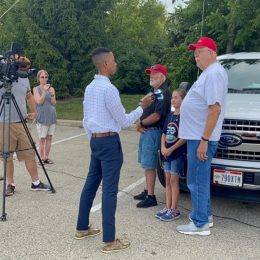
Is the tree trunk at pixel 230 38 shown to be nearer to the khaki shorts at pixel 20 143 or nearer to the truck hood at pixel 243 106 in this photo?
the truck hood at pixel 243 106

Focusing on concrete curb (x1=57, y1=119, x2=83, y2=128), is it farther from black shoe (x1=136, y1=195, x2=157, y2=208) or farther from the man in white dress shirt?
the man in white dress shirt

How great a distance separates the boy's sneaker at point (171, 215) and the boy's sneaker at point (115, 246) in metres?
0.80

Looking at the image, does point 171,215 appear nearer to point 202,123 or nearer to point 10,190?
point 202,123

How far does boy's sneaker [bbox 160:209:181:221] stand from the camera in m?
4.70

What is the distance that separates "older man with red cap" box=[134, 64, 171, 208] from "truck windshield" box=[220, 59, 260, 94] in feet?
3.89

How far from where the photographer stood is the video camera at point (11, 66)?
5070mm

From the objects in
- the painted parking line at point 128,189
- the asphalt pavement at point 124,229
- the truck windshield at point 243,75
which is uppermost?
the truck windshield at point 243,75

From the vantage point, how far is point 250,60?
6402 mm

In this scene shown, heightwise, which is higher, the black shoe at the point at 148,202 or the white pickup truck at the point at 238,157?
the white pickup truck at the point at 238,157

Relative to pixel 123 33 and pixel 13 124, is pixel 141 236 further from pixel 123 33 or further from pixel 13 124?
pixel 123 33

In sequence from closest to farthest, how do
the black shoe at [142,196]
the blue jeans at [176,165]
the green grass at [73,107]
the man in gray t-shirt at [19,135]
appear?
the blue jeans at [176,165] < the black shoe at [142,196] < the man in gray t-shirt at [19,135] < the green grass at [73,107]

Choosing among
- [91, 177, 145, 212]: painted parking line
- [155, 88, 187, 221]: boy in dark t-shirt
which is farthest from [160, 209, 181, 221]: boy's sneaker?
[91, 177, 145, 212]: painted parking line

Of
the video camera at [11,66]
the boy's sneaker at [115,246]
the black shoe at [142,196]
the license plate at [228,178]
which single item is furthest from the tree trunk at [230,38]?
the boy's sneaker at [115,246]

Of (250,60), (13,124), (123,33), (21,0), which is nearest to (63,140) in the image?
(13,124)
